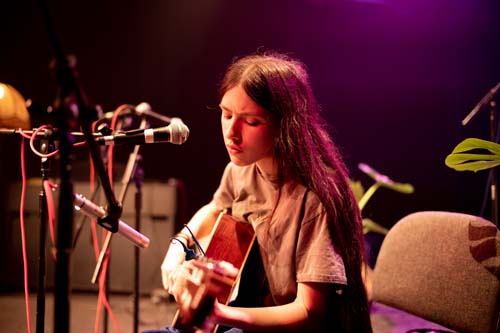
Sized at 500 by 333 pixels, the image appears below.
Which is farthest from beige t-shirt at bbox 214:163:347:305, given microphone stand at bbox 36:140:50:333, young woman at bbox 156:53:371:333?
microphone stand at bbox 36:140:50:333

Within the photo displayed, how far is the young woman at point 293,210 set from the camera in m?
1.45

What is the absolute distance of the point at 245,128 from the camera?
1.57 metres

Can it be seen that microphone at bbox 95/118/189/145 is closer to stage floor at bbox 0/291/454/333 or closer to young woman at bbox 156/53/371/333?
young woman at bbox 156/53/371/333

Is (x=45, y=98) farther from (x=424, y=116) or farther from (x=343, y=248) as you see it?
(x=343, y=248)

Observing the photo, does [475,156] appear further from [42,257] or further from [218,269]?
[42,257]

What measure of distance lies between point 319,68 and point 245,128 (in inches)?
129

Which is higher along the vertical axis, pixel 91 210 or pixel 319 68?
pixel 319 68

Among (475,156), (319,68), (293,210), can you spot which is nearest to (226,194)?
(293,210)

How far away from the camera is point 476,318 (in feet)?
5.09

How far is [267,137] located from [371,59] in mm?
3337

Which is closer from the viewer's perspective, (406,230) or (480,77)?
(406,230)

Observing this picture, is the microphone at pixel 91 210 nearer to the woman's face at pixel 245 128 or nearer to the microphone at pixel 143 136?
the microphone at pixel 143 136

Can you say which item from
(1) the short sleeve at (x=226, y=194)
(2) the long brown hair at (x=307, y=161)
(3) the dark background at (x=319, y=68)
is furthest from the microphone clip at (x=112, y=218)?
(3) the dark background at (x=319, y=68)

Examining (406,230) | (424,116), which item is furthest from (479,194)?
(406,230)
